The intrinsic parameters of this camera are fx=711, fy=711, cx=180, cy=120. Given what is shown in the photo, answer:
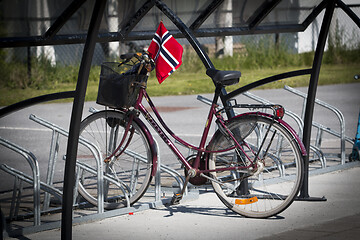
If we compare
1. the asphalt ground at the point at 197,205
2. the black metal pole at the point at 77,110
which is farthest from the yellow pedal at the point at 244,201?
the black metal pole at the point at 77,110

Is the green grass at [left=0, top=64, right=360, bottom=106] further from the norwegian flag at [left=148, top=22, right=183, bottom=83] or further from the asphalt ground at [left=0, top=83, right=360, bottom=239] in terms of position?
the norwegian flag at [left=148, top=22, right=183, bottom=83]

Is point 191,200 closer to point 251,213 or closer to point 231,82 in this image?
point 251,213

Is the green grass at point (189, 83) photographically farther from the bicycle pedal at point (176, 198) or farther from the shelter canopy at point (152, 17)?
the bicycle pedal at point (176, 198)

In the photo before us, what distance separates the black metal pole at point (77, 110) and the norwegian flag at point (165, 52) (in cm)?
146

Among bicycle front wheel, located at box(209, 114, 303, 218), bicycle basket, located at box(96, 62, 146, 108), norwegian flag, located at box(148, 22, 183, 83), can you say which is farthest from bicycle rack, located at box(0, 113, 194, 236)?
norwegian flag, located at box(148, 22, 183, 83)

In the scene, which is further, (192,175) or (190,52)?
(190,52)

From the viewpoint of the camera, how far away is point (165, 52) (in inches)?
229

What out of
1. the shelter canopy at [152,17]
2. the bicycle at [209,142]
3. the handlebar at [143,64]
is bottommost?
the bicycle at [209,142]

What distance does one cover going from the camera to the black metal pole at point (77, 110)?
4328 mm

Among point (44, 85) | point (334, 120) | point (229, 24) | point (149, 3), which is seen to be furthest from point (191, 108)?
point (149, 3)

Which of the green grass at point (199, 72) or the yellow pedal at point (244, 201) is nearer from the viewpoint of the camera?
the yellow pedal at point (244, 201)

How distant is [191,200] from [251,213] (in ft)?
2.63

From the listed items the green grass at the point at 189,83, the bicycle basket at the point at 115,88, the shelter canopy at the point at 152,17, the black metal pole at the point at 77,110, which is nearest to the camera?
the black metal pole at the point at 77,110

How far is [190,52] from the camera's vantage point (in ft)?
71.5
